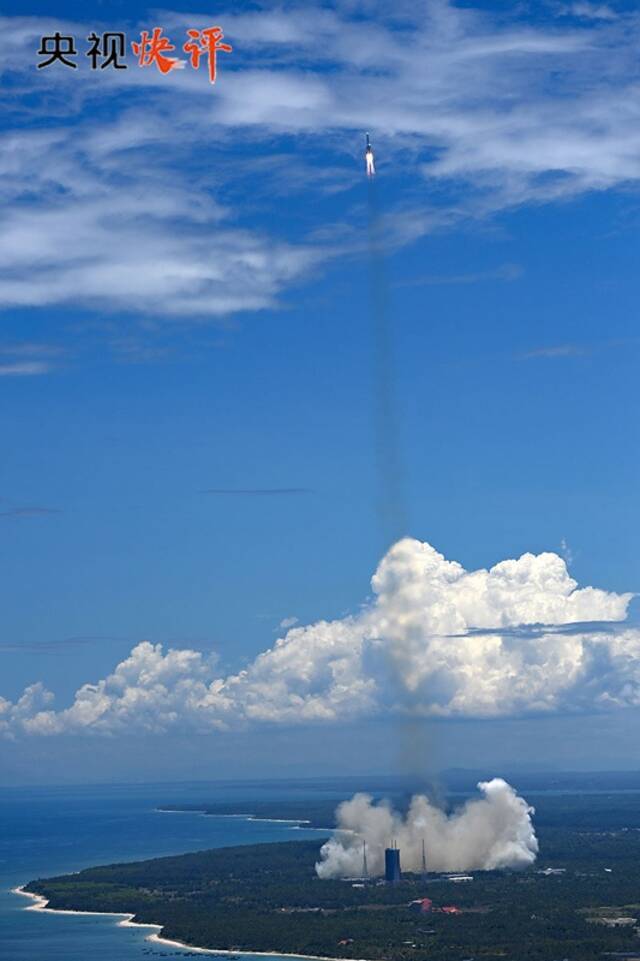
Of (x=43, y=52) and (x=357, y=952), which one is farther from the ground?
(x=43, y=52)

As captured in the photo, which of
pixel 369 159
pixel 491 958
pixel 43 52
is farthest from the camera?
pixel 491 958

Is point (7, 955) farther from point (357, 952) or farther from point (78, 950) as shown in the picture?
point (357, 952)

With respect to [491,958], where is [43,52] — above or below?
above

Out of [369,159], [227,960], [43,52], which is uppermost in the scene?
[369,159]

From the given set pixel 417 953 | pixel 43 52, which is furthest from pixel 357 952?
pixel 43 52

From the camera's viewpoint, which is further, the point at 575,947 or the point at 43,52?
the point at 575,947

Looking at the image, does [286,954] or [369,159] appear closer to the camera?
[369,159]

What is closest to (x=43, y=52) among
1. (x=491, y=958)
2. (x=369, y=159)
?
(x=369, y=159)

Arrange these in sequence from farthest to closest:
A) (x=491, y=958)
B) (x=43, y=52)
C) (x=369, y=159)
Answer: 1. (x=491, y=958)
2. (x=369, y=159)
3. (x=43, y=52)

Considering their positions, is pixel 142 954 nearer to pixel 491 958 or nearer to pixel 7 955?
pixel 7 955
